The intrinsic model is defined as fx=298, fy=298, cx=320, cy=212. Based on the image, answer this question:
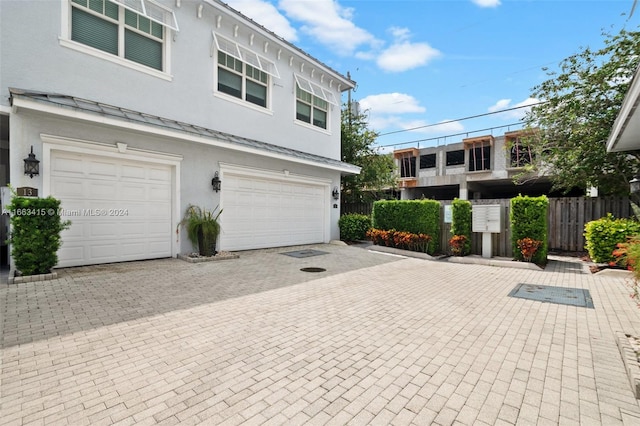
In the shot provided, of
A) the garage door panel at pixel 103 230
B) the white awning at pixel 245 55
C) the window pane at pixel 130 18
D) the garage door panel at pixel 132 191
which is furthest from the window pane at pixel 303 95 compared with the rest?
the garage door panel at pixel 103 230

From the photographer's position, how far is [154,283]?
5.67 m

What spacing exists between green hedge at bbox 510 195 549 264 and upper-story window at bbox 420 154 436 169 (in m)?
22.6

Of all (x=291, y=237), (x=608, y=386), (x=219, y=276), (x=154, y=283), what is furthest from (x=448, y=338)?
(x=291, y=237)

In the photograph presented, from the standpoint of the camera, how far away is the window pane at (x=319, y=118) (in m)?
13.0

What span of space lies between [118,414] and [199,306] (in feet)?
7.85

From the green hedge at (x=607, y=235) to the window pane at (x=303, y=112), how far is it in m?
10.1

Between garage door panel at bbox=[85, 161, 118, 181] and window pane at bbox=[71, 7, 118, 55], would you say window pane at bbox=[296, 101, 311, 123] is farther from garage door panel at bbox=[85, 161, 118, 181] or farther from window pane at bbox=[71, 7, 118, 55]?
garage door panel at bbox=[85, 161, 118, 181]

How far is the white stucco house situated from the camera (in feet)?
20.2

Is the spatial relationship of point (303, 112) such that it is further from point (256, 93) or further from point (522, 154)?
point (522, 154)

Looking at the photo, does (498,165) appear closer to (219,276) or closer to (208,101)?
(208,101)

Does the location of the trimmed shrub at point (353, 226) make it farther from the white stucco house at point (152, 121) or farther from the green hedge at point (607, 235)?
the green hedge at point (607, 235)

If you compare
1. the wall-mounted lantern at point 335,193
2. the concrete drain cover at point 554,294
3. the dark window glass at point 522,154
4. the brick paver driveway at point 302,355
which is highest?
the dark window glass at point 522,154

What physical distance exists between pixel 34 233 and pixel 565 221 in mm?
15577

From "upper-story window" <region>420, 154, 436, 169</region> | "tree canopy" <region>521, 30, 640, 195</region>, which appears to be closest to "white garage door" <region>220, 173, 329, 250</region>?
"tree canopy" <region>521, 30, 640, 195</region>
